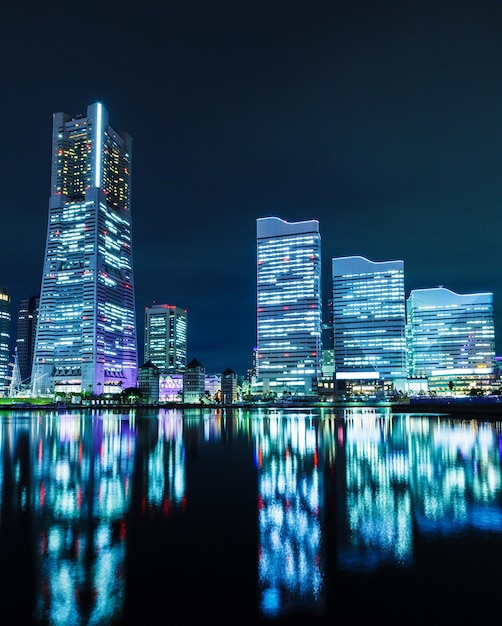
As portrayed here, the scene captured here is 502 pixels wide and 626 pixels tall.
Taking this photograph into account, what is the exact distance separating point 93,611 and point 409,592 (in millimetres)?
6718

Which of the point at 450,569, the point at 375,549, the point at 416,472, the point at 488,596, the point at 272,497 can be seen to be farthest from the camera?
the point at 416,472

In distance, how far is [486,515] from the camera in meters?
18.8

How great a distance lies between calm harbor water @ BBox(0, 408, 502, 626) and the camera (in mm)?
10984

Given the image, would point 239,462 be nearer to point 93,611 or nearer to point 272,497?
point 272,497

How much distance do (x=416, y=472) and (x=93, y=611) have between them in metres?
21.9

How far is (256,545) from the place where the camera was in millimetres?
15477

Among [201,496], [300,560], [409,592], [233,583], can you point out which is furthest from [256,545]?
[201,496]

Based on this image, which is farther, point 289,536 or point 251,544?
point 289,536

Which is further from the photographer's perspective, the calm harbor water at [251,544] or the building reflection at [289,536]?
the building reflection at [289,536]

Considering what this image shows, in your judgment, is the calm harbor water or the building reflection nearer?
the calm harbor water

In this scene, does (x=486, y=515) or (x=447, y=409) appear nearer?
(x=486, y=515)

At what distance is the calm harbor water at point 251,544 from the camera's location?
10984 mm

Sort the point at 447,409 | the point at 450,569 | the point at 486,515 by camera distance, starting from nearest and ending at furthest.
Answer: the point at 450,569, the point at 486,515, the point at 447,409

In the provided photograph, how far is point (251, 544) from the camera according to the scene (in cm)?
1558
